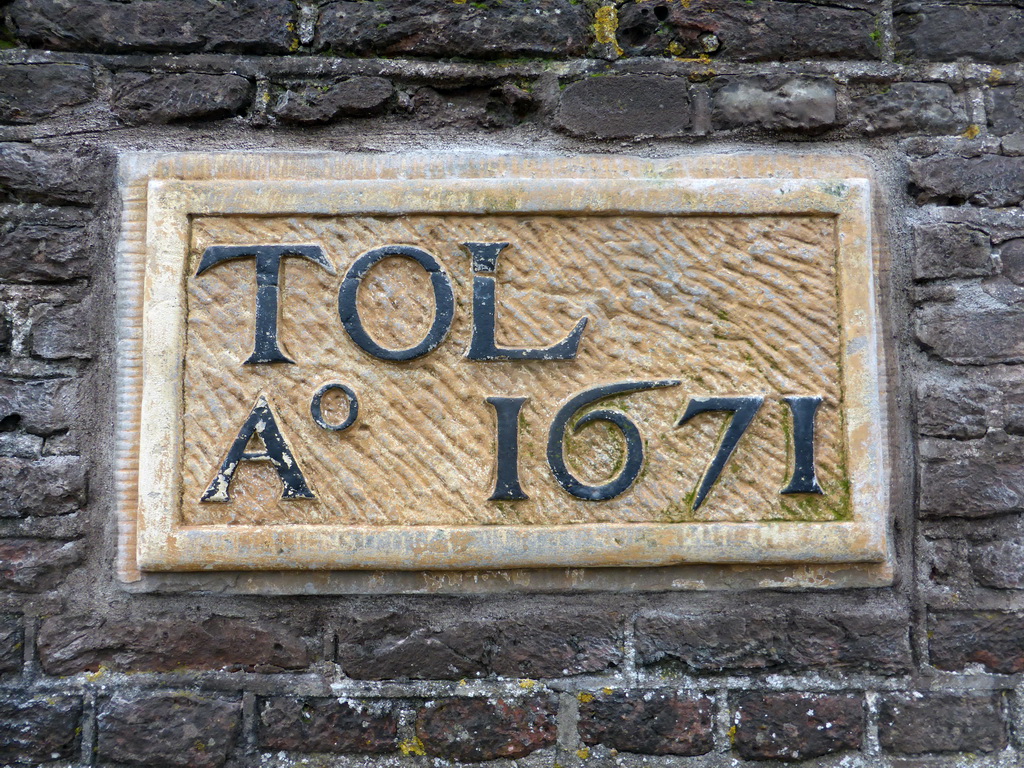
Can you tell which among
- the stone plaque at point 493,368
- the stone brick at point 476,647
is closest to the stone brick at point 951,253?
the stone plaque at point 493,368

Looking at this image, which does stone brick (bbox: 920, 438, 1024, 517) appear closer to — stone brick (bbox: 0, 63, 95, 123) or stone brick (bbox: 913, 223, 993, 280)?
stone brick (bbox: 913, 223, 993, 280)

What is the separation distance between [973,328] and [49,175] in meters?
1.84

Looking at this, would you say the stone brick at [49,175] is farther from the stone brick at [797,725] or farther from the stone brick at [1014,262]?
the stone brick at [1014,262]

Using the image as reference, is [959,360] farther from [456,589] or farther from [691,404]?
[456,589]

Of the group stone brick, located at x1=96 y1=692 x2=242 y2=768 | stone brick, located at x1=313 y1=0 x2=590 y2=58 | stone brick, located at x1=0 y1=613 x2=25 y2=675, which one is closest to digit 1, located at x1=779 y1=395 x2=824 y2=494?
stone brick, located at x1=313 y1=0 x2=590 y2=58

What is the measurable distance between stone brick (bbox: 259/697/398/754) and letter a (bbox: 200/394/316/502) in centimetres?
39

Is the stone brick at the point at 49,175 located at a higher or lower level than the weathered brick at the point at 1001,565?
higher

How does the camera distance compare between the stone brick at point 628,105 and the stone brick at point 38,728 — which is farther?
the stone brick at point 628,105

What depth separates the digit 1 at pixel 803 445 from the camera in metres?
1.32

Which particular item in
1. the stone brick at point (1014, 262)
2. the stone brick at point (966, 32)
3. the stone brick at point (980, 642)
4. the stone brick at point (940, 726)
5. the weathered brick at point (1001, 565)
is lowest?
the stone brick at point (940, 726)

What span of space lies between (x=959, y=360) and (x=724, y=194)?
57cm

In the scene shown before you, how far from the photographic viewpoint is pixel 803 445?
52.3 inches

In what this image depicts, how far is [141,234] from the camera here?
1.37m

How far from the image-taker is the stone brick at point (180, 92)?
1.37 metres
